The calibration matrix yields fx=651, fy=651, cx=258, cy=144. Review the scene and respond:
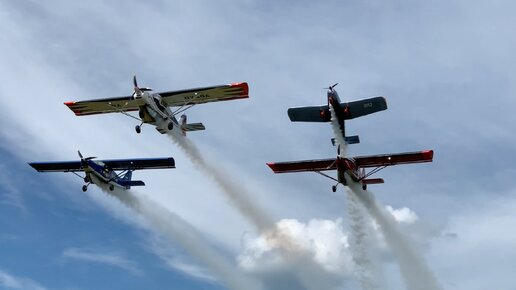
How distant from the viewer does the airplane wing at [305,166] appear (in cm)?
6009

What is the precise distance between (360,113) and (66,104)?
29187mm

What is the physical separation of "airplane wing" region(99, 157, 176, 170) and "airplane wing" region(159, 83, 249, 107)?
8807 millimetres

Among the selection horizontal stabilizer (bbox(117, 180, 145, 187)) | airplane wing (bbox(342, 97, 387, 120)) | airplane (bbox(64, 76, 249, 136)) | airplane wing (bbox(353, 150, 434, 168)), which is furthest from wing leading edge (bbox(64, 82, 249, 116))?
airplane wing (bbox(353, 150, 434, 168))

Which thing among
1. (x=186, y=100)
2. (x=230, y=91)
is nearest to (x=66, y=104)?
(x=186, y=100)

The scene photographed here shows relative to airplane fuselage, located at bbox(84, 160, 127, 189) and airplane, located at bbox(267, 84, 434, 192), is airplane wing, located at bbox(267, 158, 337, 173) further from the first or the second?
airplane fuselage, located at bbox(84, 160, 127, 189)

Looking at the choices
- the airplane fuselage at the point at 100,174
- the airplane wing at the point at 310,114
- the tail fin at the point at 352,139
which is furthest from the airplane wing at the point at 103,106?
the tail fin at the point at 352,139

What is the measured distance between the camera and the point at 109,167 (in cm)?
6931

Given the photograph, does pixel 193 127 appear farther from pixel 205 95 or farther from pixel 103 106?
pixel 103 106

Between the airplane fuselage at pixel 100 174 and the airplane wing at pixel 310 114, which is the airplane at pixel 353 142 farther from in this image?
the airplane fuselage at pixel 100 174

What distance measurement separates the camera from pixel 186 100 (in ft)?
196

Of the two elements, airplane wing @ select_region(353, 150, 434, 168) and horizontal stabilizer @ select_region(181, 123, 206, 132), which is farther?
horizontal stabilizer @ select_region(181, 123, 206, 132)

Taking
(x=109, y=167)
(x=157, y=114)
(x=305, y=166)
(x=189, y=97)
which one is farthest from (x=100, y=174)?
(x=305, y=166)

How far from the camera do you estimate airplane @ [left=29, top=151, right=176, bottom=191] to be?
66938mm

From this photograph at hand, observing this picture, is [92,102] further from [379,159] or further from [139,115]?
[379,159]
